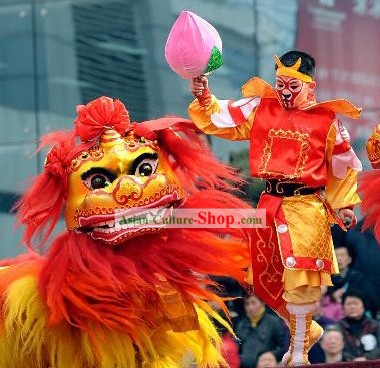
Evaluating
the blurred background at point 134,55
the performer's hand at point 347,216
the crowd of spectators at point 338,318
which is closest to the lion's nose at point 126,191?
the performer's hand at point 347,216

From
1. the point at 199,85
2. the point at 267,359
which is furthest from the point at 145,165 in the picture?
the point at 267,359

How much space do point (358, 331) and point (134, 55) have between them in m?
3.05

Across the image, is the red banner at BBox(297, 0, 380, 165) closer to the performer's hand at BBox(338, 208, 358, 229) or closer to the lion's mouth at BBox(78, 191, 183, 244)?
the performer's hand at BBox(338, 208, 358, 229)

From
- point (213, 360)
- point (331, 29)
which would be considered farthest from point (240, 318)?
point (331, 29)

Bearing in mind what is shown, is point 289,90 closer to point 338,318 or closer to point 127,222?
point 127,222

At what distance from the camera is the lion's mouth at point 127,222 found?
222 inches

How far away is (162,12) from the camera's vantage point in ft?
30.5

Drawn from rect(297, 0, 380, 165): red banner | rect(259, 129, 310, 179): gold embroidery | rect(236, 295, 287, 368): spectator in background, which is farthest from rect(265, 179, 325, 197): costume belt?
rect(297, 0, 380, 165): red banner

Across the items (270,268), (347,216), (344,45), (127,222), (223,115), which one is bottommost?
(344,45)

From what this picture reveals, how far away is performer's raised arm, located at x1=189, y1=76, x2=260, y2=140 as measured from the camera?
19.4 feet

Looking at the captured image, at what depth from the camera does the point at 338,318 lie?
7211 mm

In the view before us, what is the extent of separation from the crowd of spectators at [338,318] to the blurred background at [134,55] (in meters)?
1.76

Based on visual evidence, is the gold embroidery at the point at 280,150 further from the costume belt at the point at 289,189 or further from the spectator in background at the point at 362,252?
the spectator in background at the point at 362,252

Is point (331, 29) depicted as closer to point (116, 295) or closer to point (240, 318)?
point (240, 318)
